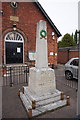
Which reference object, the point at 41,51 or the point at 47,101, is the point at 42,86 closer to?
the point at 47,101

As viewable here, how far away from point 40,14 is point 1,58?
20.9ft

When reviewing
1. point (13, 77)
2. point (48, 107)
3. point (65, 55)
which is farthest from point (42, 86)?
point (65, 55)

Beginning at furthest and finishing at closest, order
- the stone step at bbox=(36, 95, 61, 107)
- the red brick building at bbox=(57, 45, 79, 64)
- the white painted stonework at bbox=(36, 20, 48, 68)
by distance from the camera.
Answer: the red brick building at bbox=(57, 45, 79, 64) < the white painted stonework at bbox=(36, 20, 48, 68) < the stone step at bbox=(36, 95, 61, 107)

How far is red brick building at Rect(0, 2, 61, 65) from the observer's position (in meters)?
9.00

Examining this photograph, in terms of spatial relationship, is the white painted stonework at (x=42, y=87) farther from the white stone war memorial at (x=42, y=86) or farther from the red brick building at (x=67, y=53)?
the red brick building at (x=67, y=53)

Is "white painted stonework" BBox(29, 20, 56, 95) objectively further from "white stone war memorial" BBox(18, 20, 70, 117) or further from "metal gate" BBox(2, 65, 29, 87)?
"metal gate" BBox(2, 65, 29, 87)

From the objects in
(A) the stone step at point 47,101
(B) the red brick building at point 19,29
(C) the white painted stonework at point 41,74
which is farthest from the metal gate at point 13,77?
(A) the stone step at point 47,101

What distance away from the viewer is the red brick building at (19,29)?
9.00m

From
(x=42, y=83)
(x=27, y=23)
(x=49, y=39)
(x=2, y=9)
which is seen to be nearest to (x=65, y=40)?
(x=49, y=39)

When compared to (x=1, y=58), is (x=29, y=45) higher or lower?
higher

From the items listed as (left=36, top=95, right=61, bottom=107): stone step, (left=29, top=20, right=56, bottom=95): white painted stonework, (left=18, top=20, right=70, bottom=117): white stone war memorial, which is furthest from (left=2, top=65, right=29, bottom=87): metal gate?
(left=36, top=95, right=61, bottom=107): stone step

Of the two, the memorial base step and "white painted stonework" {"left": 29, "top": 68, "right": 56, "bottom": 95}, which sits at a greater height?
"white painted stonework" {"left": 29, "top": 68, "right": 56, "bottom": 95}

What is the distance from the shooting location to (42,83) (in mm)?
3336

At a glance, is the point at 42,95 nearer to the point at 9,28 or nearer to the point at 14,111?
the point at 14,111
